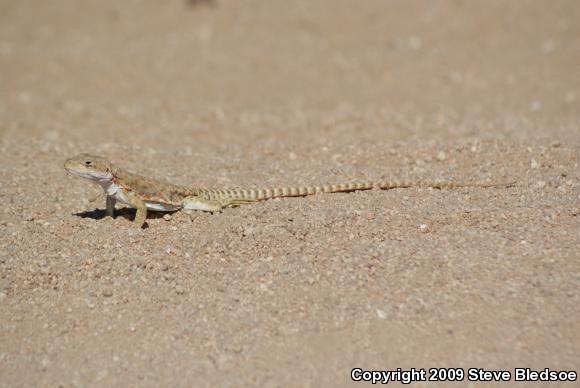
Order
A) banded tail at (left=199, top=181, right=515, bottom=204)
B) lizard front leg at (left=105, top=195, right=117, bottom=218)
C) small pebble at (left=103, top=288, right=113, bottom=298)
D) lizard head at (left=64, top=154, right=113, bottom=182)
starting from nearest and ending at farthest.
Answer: small pebble at (left=103, top=288, right=113, bottom=298) < lizard head at (left=64, top=154, right=113, bottom=182) < lizard front leg at (left=105, top=195, right=117, bottom=218) < banded tail at (left=199, top=181, right=515, bottom=204)

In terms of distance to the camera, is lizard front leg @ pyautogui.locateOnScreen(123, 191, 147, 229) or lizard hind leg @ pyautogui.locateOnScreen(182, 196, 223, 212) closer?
lizard front leg @ pyautogui.locateOnScreen(123, 191, 147, 229)

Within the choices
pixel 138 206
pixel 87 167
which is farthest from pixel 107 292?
pixel 87 167

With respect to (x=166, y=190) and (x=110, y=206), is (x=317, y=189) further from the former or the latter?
(x=110, y=206)

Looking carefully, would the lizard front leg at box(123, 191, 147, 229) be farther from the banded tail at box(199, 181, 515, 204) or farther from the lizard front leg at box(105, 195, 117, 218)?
the banded tail at box(199, 181, 515, 204)

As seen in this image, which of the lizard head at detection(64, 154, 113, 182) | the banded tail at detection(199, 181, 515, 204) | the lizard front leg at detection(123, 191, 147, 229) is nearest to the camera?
the lizard head at detection(64, 154, 113, 182)

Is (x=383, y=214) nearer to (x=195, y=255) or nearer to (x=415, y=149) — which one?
(x=195, y=255)

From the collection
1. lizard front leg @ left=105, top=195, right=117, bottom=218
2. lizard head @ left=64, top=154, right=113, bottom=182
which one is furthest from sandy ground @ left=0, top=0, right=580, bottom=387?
lizard head @ left=64, top=154, right=113, bottom=182

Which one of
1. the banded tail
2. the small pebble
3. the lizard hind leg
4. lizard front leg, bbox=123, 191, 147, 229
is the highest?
the banded tail

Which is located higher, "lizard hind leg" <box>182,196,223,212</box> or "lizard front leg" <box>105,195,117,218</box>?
"lizard hind leg" <box>182,196,223,212</box>
